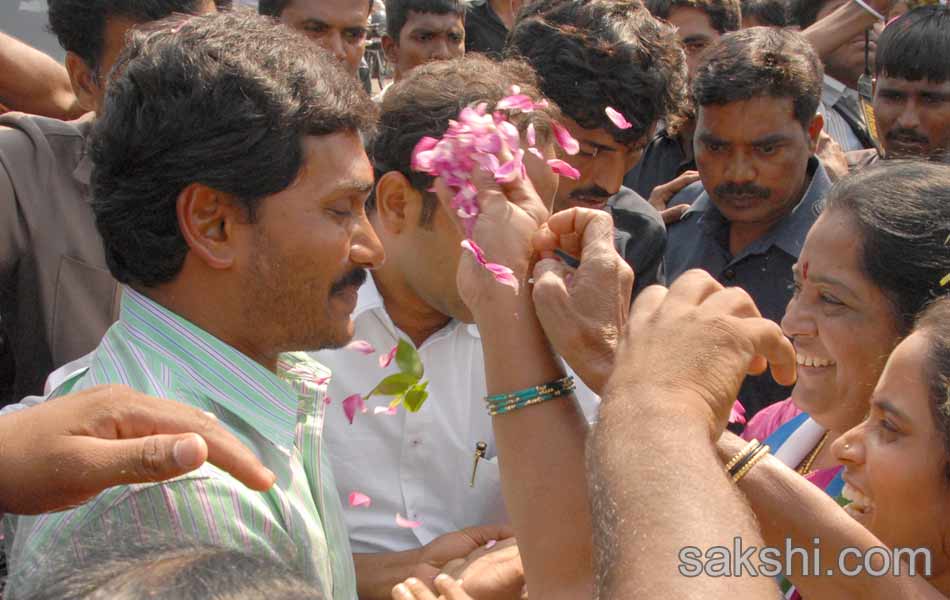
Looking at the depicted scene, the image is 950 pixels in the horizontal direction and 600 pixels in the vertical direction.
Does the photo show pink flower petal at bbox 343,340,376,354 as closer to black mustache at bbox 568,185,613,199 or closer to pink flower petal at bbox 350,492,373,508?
pink flower petal at bbox 350,492,373,508

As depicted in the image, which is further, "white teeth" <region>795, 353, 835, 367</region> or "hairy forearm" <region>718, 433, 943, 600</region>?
"white teeth" <region>795, 353, 835, 367</region>

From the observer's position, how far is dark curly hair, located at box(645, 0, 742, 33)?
560 cm

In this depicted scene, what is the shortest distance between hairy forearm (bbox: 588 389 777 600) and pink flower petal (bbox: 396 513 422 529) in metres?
1.20

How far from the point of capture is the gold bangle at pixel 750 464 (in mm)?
1849

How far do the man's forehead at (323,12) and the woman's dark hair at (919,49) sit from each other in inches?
95.9

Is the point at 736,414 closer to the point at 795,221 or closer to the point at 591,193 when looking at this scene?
the point at 591,193

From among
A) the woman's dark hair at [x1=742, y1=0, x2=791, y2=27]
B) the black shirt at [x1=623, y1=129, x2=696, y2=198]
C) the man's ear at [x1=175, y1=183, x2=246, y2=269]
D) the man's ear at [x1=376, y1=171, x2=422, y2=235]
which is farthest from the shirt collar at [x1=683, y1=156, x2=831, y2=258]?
the woman's dark hair at [x1=742, y1=0, x2=791, y2=27]

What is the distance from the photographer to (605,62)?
3758mm

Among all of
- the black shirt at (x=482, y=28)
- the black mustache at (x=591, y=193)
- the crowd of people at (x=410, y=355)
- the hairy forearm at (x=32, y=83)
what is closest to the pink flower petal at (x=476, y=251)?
the crowd of people at (x=410, y=355)

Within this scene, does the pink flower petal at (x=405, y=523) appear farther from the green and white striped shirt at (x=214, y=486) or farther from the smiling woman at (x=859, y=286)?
the smiling woman at (x=859, y=286)

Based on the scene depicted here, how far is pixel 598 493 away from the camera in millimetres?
1461

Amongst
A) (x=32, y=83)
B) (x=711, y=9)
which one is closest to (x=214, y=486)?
(x=32, y=83)

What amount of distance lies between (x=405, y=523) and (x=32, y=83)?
2.26 m

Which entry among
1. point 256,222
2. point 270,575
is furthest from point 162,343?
point 270,575
